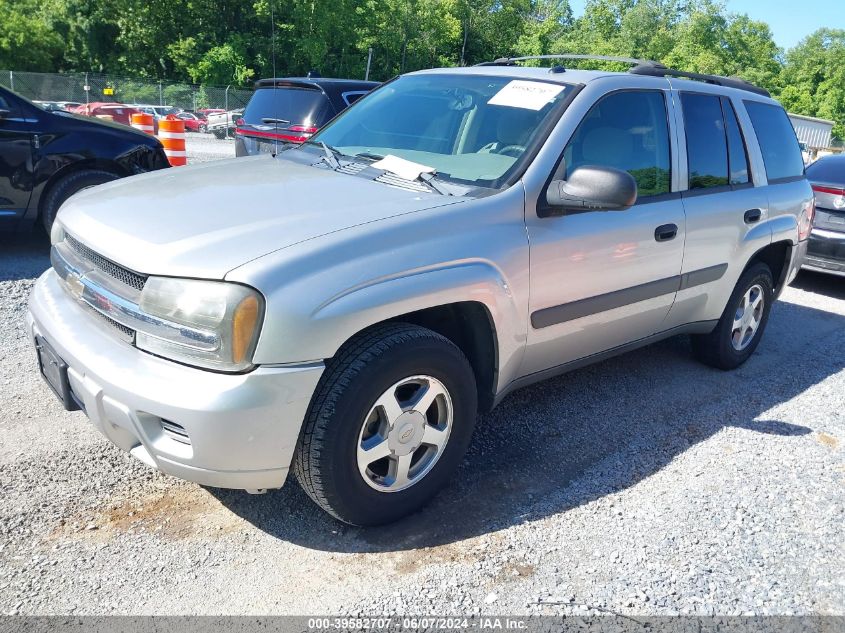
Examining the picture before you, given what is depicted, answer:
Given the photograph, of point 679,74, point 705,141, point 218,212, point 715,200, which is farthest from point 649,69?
point 218,212

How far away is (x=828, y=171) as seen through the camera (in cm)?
779

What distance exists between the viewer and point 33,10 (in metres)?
44.8

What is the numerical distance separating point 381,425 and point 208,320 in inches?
30.9

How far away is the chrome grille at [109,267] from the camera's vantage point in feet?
8.13

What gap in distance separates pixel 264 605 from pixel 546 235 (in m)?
1.85

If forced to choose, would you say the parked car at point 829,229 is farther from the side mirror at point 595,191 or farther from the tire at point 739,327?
the side mirror at point 595,191

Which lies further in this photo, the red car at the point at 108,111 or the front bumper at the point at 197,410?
the red car at the point at 108,111

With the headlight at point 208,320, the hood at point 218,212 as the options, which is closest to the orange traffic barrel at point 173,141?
the hood at point 218,212

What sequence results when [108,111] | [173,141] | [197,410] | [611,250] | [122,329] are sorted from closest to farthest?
1. [197,410]
2. [122,329]
3. [611,250]
4. [173,141]
5. [108,111]

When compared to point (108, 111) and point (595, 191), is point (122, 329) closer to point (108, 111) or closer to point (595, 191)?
point (595, 191)

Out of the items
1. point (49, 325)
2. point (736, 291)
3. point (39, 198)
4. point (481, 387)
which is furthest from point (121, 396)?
point (39, 198)

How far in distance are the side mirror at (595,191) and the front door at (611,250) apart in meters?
0.11

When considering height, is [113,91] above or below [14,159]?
below

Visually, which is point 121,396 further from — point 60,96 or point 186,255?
point 60,96
